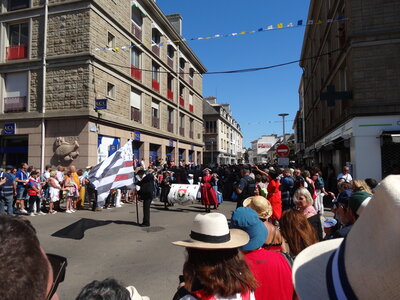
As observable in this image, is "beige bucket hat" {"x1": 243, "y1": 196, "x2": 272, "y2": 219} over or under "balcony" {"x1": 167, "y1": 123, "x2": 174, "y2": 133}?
under

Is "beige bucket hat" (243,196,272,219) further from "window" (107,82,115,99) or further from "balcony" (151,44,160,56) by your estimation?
"balcony" (151,44,160,56)

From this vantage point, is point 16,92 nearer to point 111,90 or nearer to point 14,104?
point 14,104

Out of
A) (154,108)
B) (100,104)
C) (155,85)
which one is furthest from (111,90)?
(155,85)

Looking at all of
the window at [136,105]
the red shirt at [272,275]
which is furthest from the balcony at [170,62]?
the red shirt at [272,275]

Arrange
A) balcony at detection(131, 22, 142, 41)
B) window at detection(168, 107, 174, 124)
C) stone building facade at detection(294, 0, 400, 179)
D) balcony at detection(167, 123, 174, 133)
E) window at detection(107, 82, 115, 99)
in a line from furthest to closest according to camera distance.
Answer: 1. window at detection(168, 107, 174, 124)
2. balcony at detection(167, 123, 174, 133)
3. balcony at detection(131, 22, 142, 41)
4. window at detection(107, 82, 115, 99)
5. stone building facade at detection(294, 0, 400, 179)

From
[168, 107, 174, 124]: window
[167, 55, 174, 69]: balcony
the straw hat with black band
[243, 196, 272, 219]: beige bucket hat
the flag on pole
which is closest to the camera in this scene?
the straw hat with black band

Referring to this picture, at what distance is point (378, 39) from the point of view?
1348cm

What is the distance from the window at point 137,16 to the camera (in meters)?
21.5

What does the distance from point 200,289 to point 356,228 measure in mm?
1194

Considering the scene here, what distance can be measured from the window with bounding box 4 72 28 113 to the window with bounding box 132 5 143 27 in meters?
9.00

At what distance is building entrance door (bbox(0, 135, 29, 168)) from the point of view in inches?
682

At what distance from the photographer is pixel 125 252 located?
6199mm

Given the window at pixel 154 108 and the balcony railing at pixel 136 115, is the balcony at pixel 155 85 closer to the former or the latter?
the window at pixel 154 108

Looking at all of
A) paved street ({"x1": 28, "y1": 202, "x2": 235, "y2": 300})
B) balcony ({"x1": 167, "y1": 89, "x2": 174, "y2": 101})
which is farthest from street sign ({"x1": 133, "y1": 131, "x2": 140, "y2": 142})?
paved street ({"x1": 28, "y1": 202, "x2": 235, "y2": 300})
